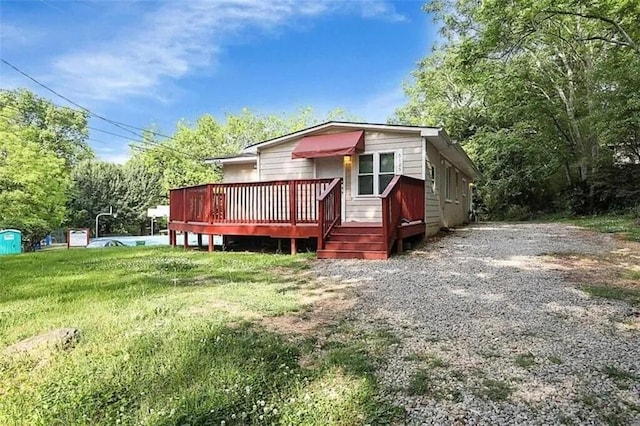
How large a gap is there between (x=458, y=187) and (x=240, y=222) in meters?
9.76

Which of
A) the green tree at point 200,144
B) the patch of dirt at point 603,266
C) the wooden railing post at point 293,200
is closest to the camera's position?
the patch of dirt at point 603,266

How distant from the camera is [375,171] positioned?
9.68 metres

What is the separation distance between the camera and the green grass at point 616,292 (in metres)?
4.15

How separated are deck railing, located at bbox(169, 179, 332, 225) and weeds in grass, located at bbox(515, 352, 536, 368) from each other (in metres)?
5.34

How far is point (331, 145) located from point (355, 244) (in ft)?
10.8

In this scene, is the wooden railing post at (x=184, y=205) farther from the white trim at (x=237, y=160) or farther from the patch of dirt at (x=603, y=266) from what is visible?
the patch of dirt at (x=603, y=266)

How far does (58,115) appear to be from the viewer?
35.3 m

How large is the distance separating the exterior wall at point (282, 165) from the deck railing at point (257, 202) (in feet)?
7.28

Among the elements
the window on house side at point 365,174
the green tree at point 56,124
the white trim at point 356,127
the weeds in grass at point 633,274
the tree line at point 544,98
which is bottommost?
the weeds in grass at point 633,274

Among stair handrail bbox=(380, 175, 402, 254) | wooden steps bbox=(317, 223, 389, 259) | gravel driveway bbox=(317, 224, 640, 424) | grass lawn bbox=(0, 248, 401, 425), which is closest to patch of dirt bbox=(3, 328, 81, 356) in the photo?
grass lawn bbox=(0, 248, 401, 425)

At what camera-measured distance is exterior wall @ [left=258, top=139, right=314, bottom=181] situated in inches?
413

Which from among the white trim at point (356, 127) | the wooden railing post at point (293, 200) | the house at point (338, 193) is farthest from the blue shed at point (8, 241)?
the wooden railing post at point (293, 200)

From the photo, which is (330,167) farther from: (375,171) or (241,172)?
(241,172)

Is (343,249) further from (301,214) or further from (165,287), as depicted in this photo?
(165,287)
